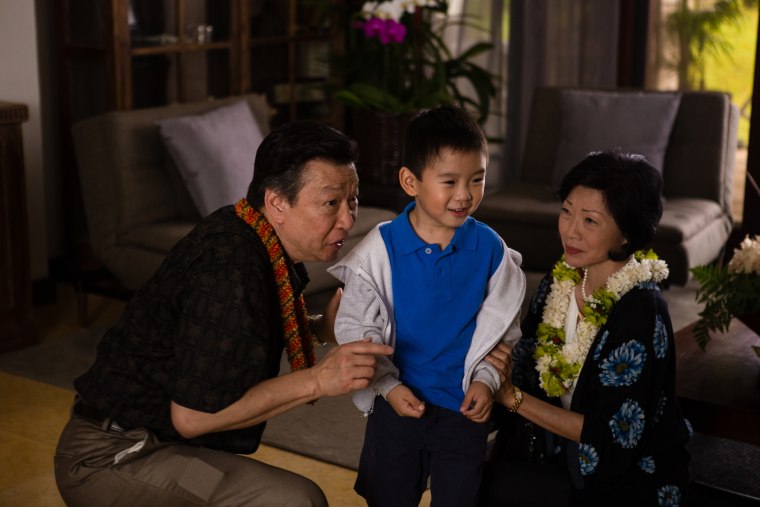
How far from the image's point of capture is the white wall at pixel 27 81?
4262mm

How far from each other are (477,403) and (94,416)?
0.72 metres

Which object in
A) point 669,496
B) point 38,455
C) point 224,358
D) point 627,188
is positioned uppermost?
point 627,188

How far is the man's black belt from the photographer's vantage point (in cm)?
200

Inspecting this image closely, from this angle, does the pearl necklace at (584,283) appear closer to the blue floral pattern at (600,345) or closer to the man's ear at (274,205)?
the blue floral pattern at (600,345)

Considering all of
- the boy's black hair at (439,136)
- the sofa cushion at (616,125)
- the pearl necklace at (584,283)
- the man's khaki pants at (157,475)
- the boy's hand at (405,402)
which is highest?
the boy's black hair at (439,136)

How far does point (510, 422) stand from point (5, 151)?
7.85ft

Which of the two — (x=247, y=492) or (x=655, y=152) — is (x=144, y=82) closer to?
(x=655, y=152)

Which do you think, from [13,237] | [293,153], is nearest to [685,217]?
[13,237]

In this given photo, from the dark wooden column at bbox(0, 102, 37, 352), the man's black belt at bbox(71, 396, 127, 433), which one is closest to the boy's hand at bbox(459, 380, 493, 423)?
the man's black belt at bbox(71, 396, 127, 433)

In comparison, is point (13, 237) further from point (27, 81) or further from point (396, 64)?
point (396, 64)

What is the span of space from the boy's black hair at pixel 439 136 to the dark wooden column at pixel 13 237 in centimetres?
233

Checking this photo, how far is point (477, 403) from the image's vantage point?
1931 mm

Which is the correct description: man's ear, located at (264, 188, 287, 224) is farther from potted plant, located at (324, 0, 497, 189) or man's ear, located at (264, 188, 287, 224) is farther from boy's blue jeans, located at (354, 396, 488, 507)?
potted plant, located at (324, 0, 497, 189)

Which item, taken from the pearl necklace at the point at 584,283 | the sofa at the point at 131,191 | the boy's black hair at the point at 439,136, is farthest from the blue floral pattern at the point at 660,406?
the sofa at the point at 131,191
